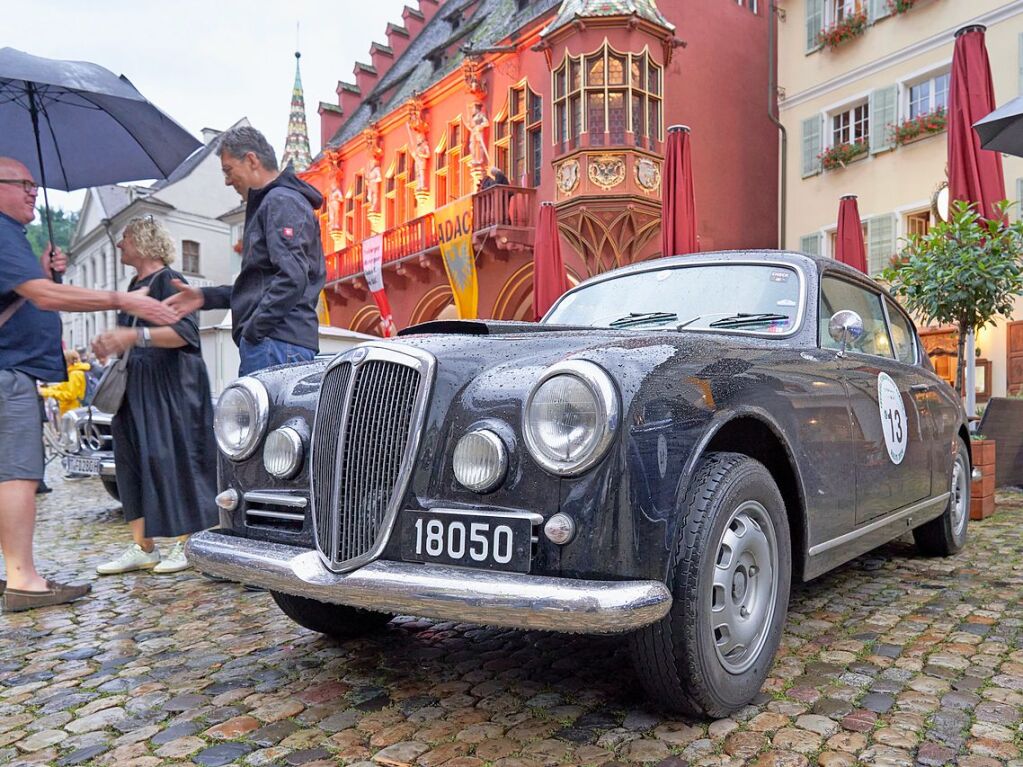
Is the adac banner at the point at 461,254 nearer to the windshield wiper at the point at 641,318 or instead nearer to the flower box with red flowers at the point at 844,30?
the flower box with red flowers at the point at 844,30

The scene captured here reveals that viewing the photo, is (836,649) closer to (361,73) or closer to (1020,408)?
(1020,408)

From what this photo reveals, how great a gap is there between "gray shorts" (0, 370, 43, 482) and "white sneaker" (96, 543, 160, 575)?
3.15 ft

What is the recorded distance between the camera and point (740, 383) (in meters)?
2.42

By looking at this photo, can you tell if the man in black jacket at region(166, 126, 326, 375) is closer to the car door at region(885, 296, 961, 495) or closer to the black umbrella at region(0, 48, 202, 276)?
the black umbrella at region(0, 48, 202, 276)

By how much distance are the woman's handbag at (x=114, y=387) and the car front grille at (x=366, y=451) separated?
7.49 ft

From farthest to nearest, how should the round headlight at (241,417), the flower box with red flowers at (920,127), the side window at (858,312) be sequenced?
the flower box with red flowers at (920,127) → the side window at (858,312) → the round headlight at (241,417)

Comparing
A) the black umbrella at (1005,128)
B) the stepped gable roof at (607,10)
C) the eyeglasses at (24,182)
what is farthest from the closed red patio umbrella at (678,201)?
the eyeglasses at (24,182)

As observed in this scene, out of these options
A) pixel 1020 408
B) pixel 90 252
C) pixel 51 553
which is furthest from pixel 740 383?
pixel 90 252

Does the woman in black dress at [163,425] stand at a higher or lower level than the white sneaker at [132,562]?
higher

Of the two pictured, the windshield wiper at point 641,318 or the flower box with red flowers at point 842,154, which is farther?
the flower box with red flowers at point 842,154

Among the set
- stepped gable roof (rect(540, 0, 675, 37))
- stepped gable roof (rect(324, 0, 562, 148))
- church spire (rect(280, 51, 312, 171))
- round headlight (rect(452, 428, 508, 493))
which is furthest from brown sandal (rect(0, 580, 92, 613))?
church spire (rect(280, 51, 312, 171))

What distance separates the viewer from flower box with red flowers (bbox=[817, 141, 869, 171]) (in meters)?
16.0

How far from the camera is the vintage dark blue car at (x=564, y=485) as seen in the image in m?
2.04

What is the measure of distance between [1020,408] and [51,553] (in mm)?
7699
